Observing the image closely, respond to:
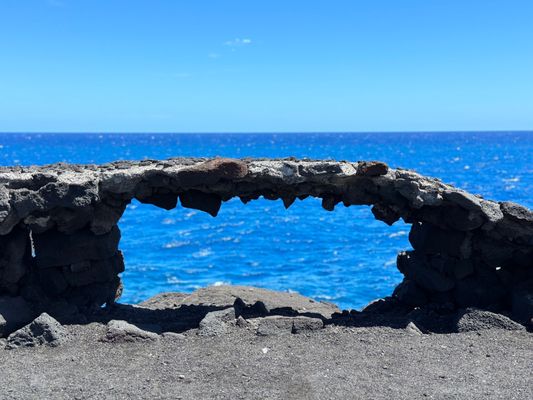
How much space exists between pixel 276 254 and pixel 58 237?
24088 millimetres

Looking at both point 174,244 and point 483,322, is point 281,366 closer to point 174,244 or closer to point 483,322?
point 483,322

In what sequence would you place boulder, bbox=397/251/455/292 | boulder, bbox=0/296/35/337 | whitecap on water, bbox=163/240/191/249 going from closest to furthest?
boulder, bbox=0/296/35/337 < boulder, bbox=397/251/455/292 < whitecap on water, bbox=163/240/191/249

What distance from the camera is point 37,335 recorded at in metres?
11.8

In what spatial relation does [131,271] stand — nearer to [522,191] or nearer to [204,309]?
[204,309]

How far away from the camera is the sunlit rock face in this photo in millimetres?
12758

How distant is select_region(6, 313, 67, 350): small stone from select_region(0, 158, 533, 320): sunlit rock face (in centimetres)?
158

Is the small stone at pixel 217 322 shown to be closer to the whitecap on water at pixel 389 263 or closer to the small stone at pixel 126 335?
the small stone at pixel 126 335

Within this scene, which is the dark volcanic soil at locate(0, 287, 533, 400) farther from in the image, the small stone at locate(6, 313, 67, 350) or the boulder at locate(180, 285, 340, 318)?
the boulder at locate(180, 285, 340, 318)

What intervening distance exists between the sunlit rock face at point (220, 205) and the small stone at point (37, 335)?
1.58 metres

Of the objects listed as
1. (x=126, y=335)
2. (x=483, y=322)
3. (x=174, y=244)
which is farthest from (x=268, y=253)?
(x=126, y=335)

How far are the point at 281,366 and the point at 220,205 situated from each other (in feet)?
14.2

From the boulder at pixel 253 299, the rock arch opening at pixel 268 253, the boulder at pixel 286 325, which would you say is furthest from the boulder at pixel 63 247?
the rock arch opening at pixel 268 253

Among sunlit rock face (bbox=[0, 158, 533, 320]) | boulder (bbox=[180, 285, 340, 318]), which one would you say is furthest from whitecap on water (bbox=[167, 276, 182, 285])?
sunlit rock face (bbox=[0, 158, 533, 320])

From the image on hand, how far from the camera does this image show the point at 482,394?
9594 millimetres
